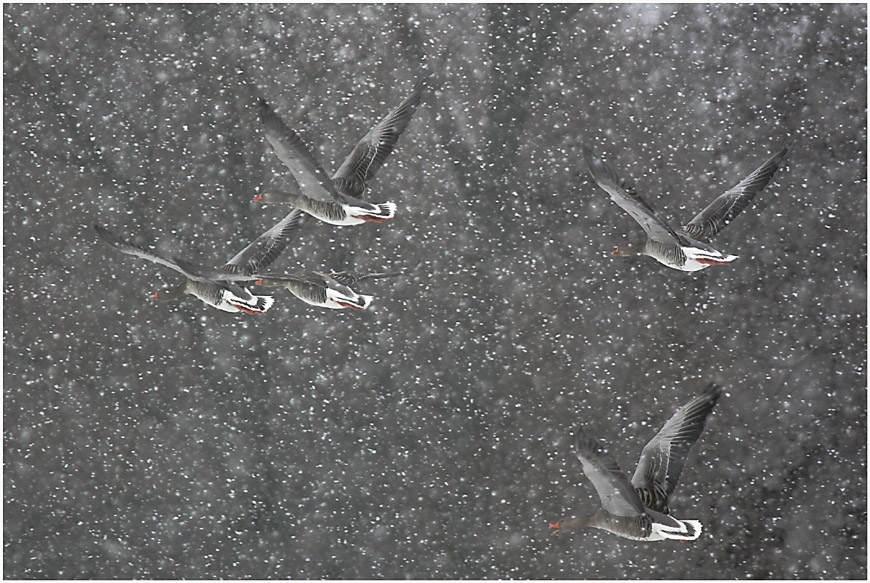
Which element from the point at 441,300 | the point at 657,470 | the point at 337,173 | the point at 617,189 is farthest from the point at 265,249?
the point at 657,470

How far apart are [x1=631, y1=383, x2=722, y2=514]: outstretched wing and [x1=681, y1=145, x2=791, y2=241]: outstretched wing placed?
27 cm

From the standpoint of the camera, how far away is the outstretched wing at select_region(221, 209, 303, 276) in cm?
145

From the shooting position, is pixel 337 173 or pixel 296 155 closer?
pixel 296 155

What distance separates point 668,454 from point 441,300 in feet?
2.23

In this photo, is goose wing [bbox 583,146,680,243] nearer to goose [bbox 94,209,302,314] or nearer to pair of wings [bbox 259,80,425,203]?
pair of wings [bbox 259,80,425,203]

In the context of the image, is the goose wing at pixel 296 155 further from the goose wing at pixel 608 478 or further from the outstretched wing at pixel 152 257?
the goose wing at pixel 608 478

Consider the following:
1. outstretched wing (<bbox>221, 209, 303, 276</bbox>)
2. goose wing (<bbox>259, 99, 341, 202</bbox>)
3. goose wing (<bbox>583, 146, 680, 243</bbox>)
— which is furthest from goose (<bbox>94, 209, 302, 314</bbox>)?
goose wing (<bbox>583, 146, 680, 243</bbox>)

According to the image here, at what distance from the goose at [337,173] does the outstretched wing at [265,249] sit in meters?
0.07

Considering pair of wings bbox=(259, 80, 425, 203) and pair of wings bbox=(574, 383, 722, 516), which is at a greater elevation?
pair of wings bbox=(259, 80, 425, 203)

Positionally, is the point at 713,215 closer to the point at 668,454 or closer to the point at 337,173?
the point at 668,454

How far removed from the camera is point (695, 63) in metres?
1.78

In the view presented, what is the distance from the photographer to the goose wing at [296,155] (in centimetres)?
117

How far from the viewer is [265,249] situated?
1464mm

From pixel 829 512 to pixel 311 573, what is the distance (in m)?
1.16
